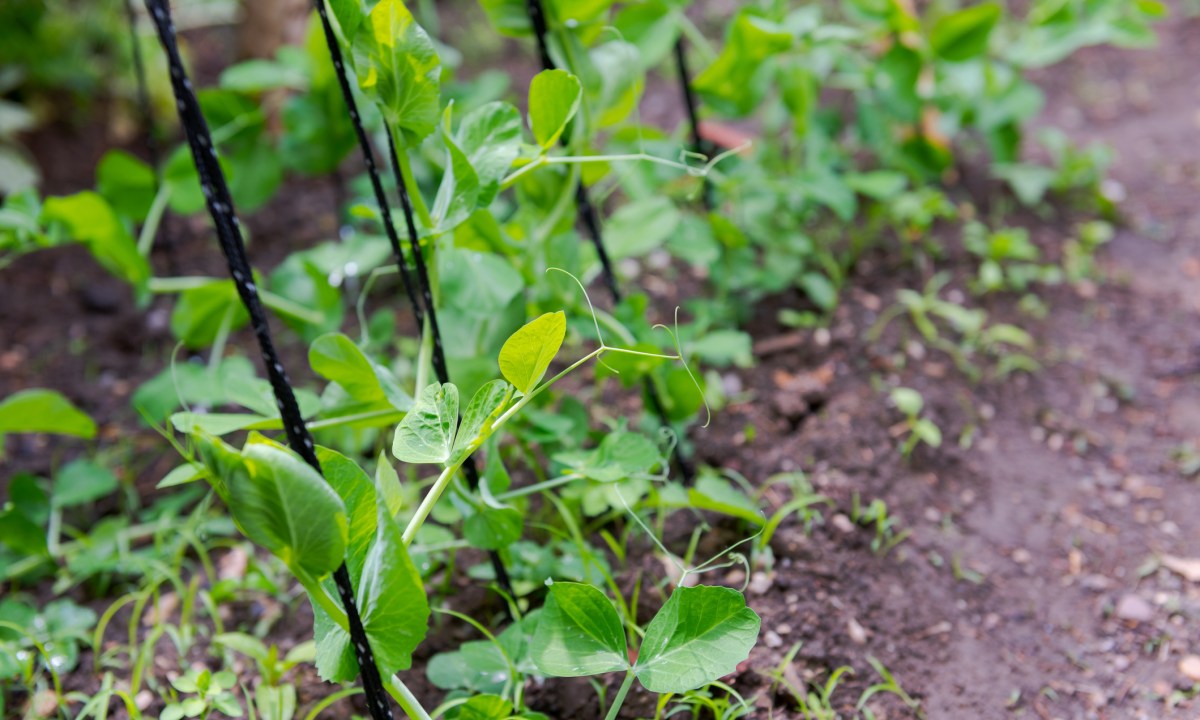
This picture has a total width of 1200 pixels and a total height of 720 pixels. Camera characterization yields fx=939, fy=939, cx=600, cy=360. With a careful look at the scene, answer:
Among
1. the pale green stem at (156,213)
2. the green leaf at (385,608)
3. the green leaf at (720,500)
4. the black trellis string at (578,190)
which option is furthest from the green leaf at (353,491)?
the pale green stem at (156,213)

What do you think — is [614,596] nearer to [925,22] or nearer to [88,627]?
[88,627]

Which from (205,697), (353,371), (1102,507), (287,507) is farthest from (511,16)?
(1102,507)

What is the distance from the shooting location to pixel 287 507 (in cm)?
77

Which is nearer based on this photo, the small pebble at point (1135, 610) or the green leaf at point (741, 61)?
the small pebble at point (1135, 610)

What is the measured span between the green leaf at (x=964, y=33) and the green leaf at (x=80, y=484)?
181 cm

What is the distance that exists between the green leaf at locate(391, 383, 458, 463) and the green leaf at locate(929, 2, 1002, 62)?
5.16 feet

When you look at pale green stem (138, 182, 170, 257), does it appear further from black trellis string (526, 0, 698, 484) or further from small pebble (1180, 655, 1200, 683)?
small pebble (1180, 655, 1200, 683)

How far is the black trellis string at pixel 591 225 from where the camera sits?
48.5 inches

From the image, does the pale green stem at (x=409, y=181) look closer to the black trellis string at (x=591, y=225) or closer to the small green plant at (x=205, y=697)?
the black trellis string at (x=591, y=225)

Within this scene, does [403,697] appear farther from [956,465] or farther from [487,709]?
[956,465]

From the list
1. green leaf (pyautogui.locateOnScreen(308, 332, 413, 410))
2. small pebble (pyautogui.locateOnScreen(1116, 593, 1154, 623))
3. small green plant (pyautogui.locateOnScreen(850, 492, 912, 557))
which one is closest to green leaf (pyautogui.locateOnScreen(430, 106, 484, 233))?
green leaf (pyautogui.locateOnScreen(308, 332, 413, 410))

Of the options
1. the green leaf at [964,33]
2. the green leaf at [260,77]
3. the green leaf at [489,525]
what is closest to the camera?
the green leaf at [489,525]

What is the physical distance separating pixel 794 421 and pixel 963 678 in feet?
1.65

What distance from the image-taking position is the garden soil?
1222mm
